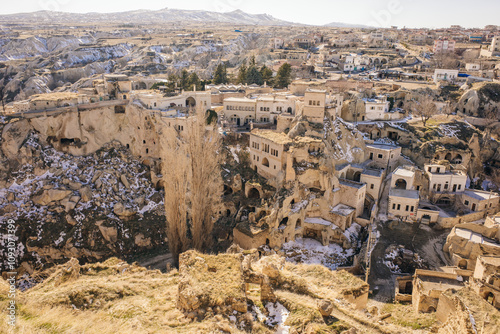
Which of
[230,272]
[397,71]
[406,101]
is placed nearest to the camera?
[230,272]

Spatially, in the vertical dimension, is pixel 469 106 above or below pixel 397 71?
below

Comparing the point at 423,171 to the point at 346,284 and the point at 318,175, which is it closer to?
the point at 318,175

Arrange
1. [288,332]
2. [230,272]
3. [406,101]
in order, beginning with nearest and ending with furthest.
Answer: [288,332]
[230,272]
[406,101]

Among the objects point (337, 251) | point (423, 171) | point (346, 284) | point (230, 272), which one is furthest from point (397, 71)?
point (230, 272)

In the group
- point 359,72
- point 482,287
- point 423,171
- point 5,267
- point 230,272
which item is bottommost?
point 5,267

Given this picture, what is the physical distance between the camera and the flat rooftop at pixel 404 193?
27.5 m

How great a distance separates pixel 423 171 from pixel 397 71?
33575 millimetres

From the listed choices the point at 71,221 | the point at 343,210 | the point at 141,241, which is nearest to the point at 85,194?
the point at 71,221

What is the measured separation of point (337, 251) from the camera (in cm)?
2566

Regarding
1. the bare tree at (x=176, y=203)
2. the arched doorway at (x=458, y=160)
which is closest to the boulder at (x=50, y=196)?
the bare tree at (x=176, y=203)

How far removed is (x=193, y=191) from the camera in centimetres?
2583

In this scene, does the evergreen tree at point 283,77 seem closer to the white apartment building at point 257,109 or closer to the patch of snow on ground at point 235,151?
the white apartment building at point 257,109

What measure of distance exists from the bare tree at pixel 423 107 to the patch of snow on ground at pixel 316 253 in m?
21.6

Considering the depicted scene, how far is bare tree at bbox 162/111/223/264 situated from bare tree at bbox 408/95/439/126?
25133 mm
